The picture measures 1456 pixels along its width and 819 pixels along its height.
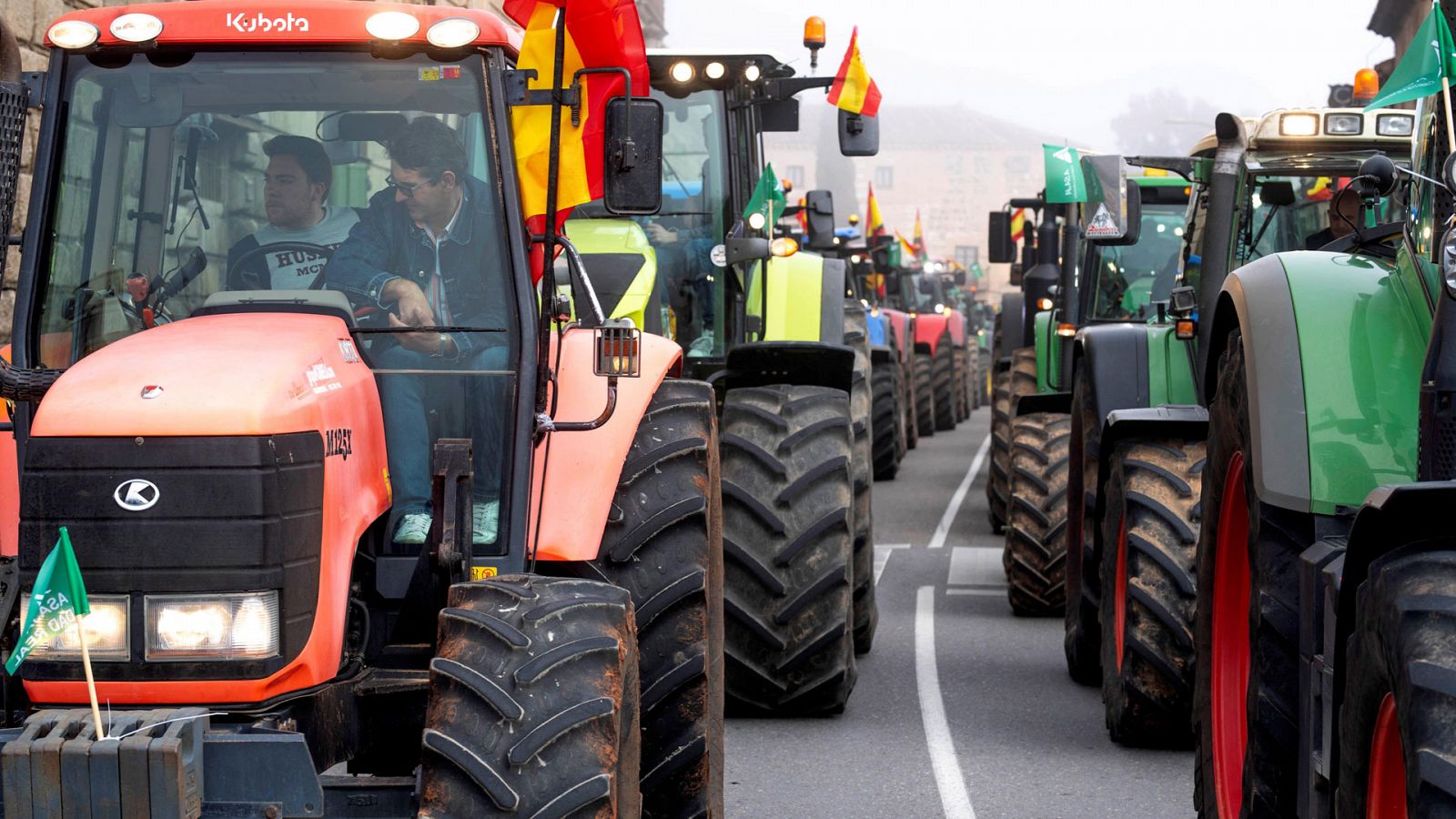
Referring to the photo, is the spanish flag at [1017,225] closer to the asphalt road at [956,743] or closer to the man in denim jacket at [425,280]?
the asphalt road at [956,743]

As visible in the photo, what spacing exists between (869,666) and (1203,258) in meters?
2.69

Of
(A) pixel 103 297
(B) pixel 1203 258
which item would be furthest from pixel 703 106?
(A) pixel 103 297

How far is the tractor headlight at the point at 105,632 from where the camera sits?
4.02m

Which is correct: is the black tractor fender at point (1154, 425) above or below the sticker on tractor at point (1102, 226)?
below

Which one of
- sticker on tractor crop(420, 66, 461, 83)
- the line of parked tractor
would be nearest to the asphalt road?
the line of parked tractor

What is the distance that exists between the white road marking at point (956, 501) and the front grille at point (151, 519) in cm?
1085

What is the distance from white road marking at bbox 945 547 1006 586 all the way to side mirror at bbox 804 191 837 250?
2.32 metres

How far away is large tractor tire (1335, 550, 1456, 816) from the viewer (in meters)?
3.18

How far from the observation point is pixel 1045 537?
34.6 ft

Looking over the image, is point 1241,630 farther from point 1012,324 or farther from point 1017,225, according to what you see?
point 1017,225

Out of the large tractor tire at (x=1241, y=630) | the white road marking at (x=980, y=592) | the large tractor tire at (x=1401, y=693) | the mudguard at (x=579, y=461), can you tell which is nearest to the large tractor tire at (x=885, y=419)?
the white road marking at (x=980, y=592)

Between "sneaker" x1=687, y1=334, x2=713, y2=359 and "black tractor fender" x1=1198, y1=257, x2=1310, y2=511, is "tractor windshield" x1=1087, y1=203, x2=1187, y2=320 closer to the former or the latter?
"sneaker" x1=687, y1=334, x2=713, y2=359

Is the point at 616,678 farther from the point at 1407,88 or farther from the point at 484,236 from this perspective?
the point at 1407,88

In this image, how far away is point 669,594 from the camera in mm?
5289
